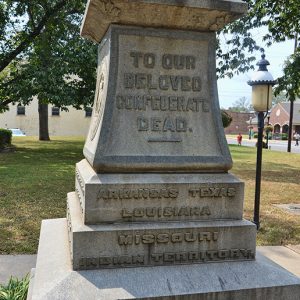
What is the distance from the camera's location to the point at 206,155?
3010 millimetres

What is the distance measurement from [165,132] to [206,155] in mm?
365

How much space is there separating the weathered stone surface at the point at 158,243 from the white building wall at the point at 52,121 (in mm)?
44144

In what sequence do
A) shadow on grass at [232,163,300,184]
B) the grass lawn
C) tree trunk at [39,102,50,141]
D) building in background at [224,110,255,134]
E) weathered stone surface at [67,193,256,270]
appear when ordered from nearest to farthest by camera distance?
weathered stone surface at [67,193,256,270], the grass lawn, shadow on grass at [232,163,300,184], tree trunk at [39,102,50,141], building in background at [224,110,255,134]

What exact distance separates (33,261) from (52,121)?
42.9 m

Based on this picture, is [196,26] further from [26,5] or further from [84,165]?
[26,5]

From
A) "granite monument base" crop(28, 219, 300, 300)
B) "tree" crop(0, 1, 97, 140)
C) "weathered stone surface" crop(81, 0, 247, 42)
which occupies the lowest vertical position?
"granite monument base" crop(28, 219, 300, 300)

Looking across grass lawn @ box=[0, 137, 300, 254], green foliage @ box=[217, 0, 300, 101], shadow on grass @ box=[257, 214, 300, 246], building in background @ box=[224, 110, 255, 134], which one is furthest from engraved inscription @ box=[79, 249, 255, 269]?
building in background @ box=[224, 110, 255, 134]

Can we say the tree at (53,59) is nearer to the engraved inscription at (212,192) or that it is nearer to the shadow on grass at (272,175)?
the shadow on grass at (272,175)

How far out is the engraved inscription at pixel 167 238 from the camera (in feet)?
8.92

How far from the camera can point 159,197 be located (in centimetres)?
284

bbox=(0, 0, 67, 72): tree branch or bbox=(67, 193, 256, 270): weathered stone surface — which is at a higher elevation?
bbox=(0, 0, 67, 72): tree branch

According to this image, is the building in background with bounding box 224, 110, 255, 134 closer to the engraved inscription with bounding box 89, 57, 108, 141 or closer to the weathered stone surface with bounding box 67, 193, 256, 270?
the engraved inscription with bounding box 89, 57, 108, 141

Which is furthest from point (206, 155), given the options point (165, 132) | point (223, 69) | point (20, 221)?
point (223, 69)

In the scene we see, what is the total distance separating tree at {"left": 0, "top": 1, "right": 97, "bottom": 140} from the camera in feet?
55.7
